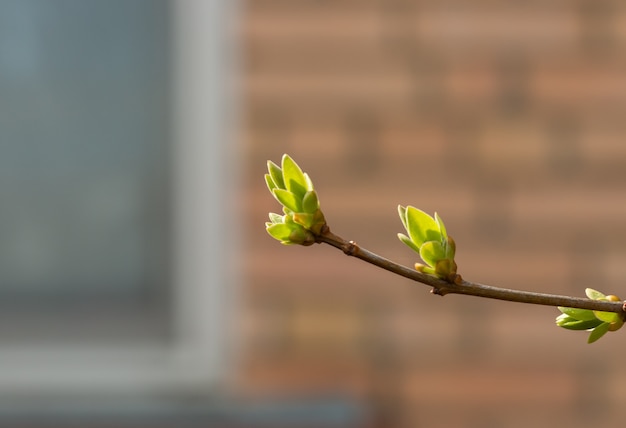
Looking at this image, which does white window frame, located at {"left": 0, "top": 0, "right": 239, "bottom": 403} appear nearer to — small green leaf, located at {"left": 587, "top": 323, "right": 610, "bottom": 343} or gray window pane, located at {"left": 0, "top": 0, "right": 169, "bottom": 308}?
gray window pane, located at {"left": 0, "top": 0, "right": 169, "bottom": 308}

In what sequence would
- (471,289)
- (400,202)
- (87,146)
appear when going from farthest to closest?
(87,146)
(400,202)
(471,289)

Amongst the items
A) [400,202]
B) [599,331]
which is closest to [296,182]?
[599,331]

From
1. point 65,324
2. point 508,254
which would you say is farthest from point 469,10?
point 65,324

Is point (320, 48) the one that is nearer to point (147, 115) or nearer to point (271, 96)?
point (271, 96)

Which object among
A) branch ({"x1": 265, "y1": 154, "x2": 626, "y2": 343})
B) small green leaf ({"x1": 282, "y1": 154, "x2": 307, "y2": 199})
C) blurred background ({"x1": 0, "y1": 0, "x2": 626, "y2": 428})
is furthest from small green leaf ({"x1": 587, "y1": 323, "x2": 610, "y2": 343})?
blurred background ({"x1": 0, "y1": 0, "x2": 626, "y2": 428})

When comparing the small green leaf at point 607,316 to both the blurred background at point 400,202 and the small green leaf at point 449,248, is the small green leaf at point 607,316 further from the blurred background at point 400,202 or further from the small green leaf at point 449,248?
the blurred background at point 400,202

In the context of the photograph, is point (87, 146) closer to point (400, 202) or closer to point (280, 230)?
point (400, 202)
